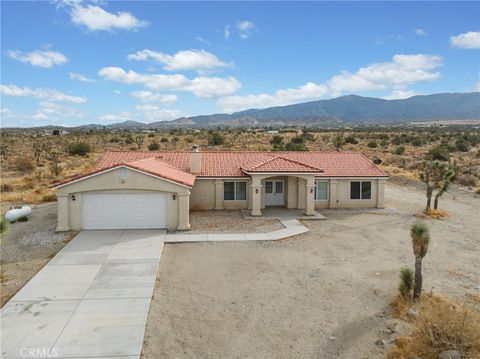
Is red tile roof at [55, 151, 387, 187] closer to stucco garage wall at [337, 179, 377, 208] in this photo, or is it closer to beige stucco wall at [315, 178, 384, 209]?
beige stucco wall at [315, 178, 384, 209]

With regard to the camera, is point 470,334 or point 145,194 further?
point 145,194

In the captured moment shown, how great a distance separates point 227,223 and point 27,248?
9631mm

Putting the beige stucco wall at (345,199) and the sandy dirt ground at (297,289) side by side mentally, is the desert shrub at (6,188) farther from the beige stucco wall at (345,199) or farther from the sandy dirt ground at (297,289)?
the beige stucco wall at (345,199)

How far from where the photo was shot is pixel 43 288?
544 inches

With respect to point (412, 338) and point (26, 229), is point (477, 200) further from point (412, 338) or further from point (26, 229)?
point (26, 229)

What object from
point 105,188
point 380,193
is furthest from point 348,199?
point 105,188

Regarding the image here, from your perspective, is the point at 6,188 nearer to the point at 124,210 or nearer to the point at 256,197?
the point at 124,210

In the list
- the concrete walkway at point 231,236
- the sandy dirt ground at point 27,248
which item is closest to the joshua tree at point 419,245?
the concrete walkway at point 231,236

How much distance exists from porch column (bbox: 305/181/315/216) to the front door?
2761 millimetres

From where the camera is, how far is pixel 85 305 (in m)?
12.6

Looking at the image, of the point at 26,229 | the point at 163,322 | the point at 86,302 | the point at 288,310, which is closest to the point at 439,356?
the point at 288,310

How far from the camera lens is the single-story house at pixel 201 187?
21.1m

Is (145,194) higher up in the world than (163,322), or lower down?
higher up

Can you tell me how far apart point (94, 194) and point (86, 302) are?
936 cm
